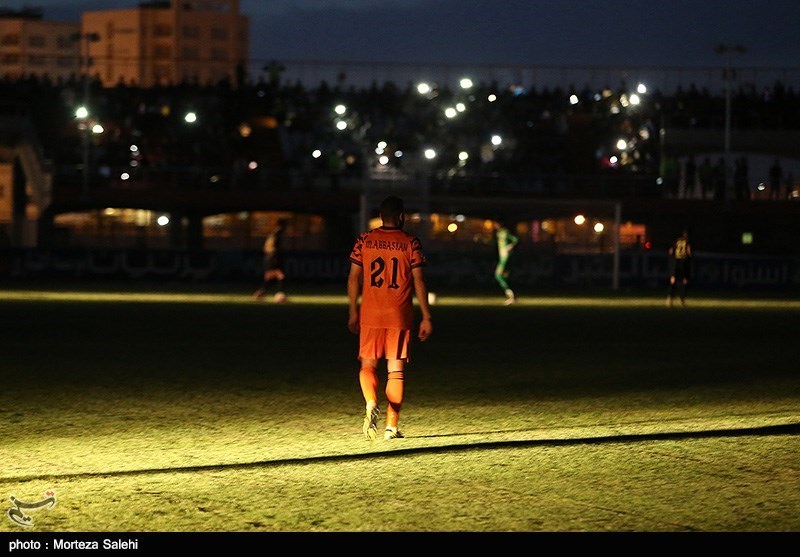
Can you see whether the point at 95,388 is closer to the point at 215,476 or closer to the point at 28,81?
the point at 215,476

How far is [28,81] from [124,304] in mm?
29448

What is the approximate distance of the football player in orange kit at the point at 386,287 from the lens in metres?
9.98

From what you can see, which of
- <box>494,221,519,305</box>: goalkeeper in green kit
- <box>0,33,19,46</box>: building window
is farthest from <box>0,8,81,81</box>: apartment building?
<box>494,221,519,305</box>: goalkeeper in green kit

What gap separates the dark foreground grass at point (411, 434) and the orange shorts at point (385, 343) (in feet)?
2.27

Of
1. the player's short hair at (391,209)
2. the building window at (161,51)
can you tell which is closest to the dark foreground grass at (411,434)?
the player's short hair at (391,209)

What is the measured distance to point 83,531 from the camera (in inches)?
268

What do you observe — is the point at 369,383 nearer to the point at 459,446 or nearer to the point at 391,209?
the point at 459,446

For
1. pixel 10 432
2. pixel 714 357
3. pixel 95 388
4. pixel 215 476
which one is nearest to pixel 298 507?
pixel 215 476

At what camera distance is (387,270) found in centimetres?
998
